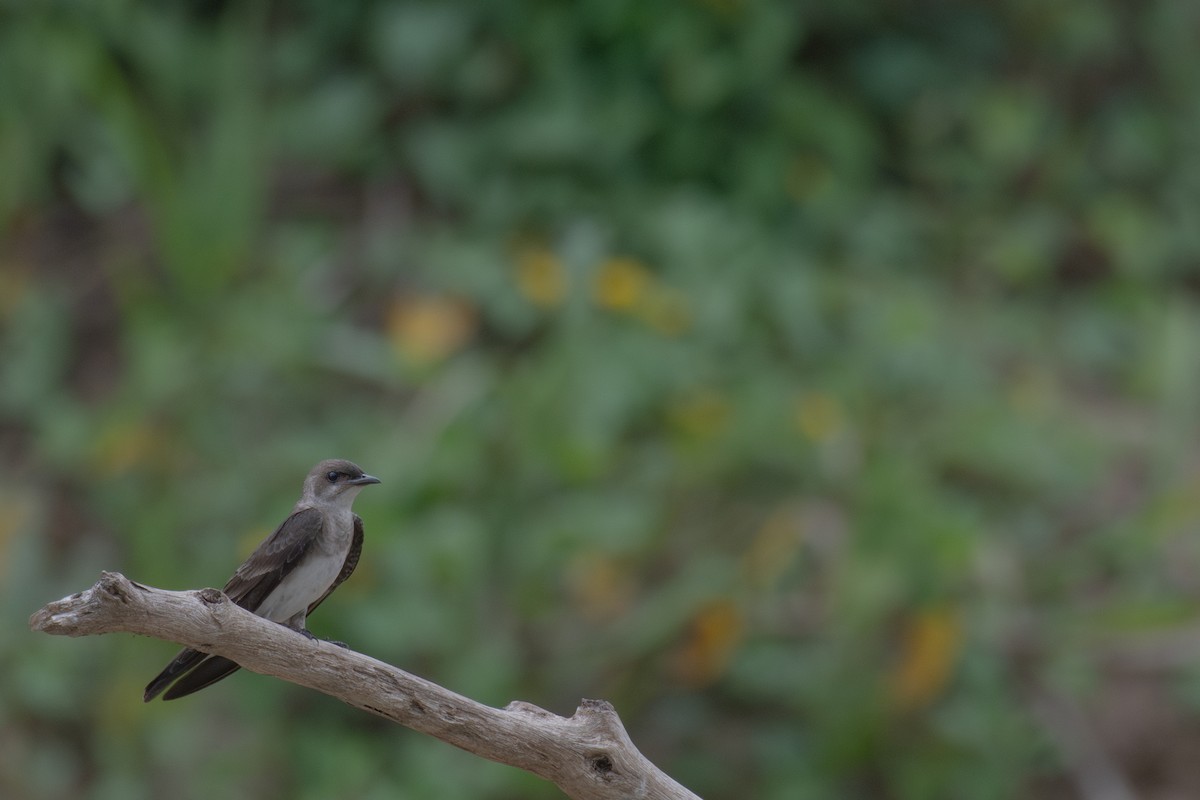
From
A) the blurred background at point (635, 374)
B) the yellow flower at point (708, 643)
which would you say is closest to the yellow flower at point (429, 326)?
the blurred background at point (635, 374)

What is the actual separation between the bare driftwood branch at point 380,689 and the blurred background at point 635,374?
301cm

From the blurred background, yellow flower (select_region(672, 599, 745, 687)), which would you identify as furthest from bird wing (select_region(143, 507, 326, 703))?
yellow flower (select_region(672, 599, 745, 687))

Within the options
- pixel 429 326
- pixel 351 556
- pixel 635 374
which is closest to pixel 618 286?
pixel 635 374

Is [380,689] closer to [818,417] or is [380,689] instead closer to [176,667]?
[176,667]

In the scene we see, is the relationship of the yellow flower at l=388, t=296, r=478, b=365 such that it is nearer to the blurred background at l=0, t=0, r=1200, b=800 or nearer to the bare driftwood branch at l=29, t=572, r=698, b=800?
the blurred background at l=0, t=0, r=1200, b=800

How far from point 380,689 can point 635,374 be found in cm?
436

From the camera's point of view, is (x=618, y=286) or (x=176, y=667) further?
(x=618, y=286)

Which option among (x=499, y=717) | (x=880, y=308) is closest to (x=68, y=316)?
(x=880, y=308)

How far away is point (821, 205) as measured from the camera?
7922 mm

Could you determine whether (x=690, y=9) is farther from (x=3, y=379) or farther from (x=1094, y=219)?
(x=3, y=379)

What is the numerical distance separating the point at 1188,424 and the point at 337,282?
449 centimetres

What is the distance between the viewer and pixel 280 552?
7.47 ft

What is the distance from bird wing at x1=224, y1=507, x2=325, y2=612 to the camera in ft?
7.46

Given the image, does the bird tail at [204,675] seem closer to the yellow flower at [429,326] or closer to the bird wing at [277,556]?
the bird wing at [277,556]
